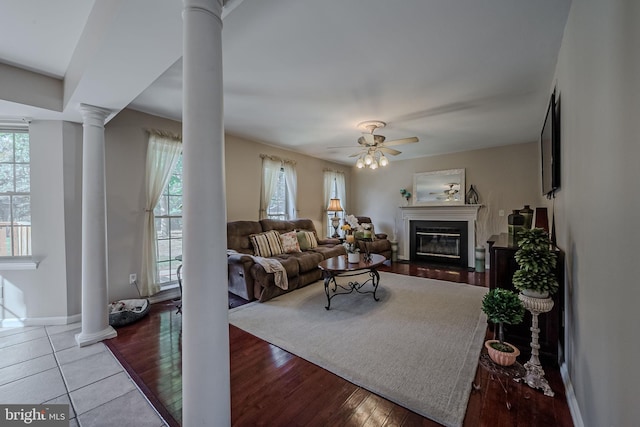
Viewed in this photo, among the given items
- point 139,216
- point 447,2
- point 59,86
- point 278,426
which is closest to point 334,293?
point 278,426

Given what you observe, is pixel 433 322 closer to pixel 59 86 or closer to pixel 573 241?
pixel 573 241

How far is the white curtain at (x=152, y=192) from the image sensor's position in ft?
11.6

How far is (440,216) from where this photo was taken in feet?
20.0

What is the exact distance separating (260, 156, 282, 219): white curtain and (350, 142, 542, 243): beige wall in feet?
10.4

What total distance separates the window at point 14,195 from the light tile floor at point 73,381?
998 mm

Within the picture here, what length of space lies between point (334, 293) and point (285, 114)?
2.70 meters

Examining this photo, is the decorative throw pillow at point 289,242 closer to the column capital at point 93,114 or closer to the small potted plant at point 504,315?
the column capital at point 93,114

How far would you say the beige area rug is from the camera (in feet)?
6.03

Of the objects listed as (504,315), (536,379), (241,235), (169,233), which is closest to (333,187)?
(241,235)

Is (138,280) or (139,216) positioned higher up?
(139,216)

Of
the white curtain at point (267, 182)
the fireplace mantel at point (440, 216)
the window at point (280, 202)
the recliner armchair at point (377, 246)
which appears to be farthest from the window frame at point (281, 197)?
the fireplace mantel at point (440, 216)

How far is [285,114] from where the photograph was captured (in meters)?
3.62

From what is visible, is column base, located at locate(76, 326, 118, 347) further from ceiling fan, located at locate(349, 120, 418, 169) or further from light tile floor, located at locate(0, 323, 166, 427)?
ceiling fan, located at locate(349, 120, 418, 169)

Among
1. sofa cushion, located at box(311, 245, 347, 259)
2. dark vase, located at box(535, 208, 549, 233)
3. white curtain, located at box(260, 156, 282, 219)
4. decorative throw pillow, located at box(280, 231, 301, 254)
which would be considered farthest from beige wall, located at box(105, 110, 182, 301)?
dark vase, located at box(535, 208, 549, 233)
